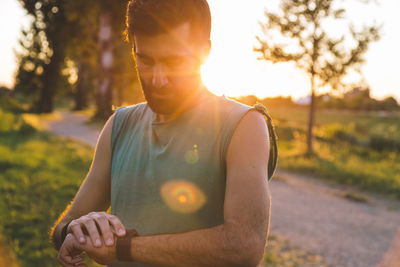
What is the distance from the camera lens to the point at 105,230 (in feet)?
4.49

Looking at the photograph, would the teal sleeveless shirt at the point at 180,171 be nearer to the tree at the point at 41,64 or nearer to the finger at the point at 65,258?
the finger at the point at 65,258

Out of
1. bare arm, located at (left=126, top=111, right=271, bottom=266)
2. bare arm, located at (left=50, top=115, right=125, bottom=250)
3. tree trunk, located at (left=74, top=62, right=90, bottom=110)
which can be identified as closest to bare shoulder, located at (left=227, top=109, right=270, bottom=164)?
bare arm, located at (left=126, top=111, right=271, bottom=266)

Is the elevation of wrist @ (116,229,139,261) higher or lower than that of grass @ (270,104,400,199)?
higher

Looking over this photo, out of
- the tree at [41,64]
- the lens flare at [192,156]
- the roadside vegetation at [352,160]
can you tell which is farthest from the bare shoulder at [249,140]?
the tree at [41,64]

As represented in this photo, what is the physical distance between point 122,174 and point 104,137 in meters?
0.32

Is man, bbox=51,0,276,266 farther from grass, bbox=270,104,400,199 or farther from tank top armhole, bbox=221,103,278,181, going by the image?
grass, bbox=270,104,400,199

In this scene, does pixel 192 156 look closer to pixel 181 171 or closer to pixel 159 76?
pixel 181 171

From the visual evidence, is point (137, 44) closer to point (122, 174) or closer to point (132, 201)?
point (122, 174)

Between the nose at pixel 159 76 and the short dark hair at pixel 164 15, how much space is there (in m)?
0.15

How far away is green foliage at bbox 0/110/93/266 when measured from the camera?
394 centimetres

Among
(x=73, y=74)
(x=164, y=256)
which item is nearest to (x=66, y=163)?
(x=164, y=256)

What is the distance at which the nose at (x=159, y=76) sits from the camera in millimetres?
1506

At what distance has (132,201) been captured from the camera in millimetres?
1488

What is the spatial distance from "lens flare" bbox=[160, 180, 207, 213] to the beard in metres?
0.32
